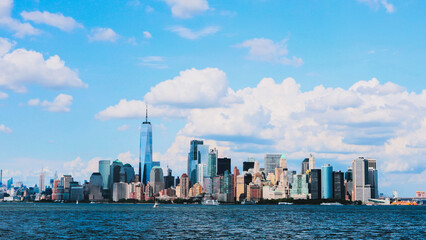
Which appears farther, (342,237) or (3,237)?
(342,237)

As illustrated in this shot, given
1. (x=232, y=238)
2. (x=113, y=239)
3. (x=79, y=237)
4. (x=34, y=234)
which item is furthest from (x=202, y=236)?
(x=34, y=234)

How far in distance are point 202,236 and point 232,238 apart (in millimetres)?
6962

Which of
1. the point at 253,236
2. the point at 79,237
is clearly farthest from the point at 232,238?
the point at 79,237

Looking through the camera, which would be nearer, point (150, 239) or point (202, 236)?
point (150, 239)

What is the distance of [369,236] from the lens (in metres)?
108

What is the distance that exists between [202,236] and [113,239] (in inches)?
707

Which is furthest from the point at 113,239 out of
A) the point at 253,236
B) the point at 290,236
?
the point at 290,236

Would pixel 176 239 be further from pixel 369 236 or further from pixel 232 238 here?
pixel 369 236

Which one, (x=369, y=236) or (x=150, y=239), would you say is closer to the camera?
(x=150, y=239)

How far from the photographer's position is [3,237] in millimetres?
98250

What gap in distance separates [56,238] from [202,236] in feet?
92.6

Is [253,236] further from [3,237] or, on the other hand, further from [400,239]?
[3,237]

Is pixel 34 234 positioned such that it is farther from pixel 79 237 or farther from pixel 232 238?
pixel 232 238

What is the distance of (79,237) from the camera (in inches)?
3979
